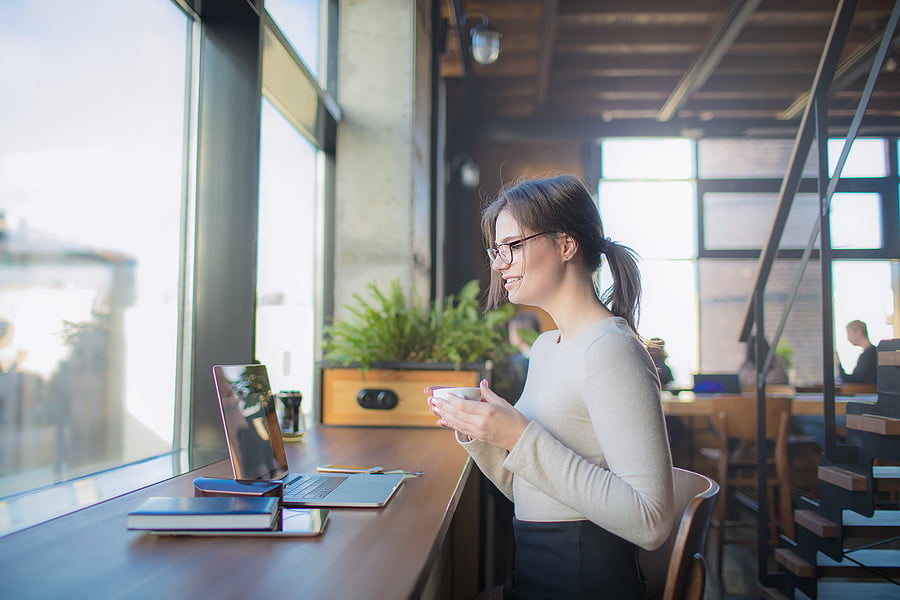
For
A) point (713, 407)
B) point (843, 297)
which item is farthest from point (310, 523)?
point (843, 297)

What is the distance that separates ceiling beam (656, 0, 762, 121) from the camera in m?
5.03

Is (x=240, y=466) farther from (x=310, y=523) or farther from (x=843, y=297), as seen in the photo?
(x=843, y=297)

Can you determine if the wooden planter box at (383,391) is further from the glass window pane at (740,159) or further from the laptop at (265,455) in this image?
the glass window pane at (740,159)

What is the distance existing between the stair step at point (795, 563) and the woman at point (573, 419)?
1.86m

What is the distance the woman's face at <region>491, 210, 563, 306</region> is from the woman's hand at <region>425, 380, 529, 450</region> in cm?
27

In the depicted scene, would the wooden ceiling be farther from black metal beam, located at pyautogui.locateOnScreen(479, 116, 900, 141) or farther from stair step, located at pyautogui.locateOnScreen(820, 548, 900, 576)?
stair step, located at pyautogui.locateOnScreen(820, 548, 900, 576)

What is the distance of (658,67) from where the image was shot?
257 inches

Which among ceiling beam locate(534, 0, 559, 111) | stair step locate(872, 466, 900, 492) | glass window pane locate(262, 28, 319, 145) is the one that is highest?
ceiling beam locate(534, 0, 559, 111)

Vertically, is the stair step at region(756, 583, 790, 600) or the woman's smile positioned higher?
the woman's smile

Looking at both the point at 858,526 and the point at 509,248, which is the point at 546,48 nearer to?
the point at 858,526

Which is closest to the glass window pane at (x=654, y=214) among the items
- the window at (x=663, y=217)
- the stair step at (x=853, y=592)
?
the window at (x=663, y=217)

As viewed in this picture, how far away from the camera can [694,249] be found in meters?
7.84

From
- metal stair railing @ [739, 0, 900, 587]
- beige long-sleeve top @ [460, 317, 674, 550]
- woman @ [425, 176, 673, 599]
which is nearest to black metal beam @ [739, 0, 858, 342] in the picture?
metal stair railing @ [739, 0, 900, 587]

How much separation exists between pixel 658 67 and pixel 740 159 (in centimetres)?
211
